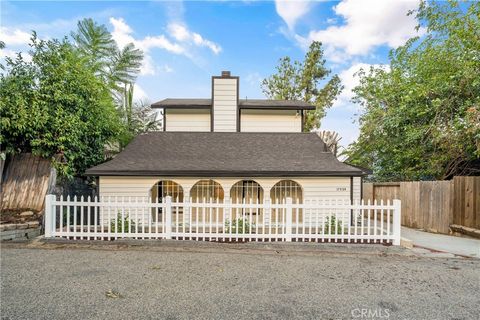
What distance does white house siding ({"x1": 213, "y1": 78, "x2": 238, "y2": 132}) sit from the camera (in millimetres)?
12500

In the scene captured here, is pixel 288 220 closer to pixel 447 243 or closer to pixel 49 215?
pixel 447 243

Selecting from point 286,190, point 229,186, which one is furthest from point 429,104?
point 229,186

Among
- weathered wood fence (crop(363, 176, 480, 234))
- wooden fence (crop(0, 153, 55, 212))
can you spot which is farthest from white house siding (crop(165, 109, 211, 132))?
weathered wood fence (crop(363, 176, 480, 234))

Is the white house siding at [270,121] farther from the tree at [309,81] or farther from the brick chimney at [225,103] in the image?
the tree at [309,81]

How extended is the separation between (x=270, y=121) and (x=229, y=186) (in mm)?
6284

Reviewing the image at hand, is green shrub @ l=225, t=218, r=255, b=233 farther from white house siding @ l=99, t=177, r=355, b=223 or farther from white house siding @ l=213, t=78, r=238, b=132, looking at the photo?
white house siding @ l=213, t=78, r=238, b=132

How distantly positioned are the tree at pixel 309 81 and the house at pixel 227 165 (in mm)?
12154

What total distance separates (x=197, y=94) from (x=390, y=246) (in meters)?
13.3

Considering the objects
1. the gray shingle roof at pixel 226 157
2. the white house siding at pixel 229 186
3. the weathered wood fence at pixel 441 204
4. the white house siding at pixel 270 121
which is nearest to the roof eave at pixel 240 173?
the gray shingle roof at pixel 226 157

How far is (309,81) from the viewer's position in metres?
24.3

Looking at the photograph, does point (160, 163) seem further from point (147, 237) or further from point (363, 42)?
point (363, 42)

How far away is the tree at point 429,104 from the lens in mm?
8938

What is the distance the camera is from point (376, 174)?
14586 millimetres

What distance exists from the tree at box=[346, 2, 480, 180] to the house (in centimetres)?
336
